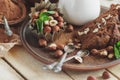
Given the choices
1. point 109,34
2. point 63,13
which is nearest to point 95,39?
point 109,34

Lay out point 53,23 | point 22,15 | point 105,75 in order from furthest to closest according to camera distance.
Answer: point 22,15 < point 53,23 < point 105,75

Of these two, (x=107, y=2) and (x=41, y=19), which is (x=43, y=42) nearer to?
(x=41, y=19)

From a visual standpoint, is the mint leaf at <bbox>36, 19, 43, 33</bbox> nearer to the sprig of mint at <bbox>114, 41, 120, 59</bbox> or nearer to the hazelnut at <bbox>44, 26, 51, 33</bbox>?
the hazelnut at <bbox>44, 26, 51, 33</bbox>

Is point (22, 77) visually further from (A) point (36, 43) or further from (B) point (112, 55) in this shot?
(B) point (112, 55)

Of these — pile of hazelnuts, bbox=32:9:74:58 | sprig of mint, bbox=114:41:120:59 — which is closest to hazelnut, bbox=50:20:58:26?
pile of hazelnuts, bbox=32:9:74:58

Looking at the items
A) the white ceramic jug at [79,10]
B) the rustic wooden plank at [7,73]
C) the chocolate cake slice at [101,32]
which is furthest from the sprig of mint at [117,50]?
the rustic wooden plank at [7,73]

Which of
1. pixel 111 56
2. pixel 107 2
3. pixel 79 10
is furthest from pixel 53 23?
pixel 107 2
